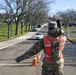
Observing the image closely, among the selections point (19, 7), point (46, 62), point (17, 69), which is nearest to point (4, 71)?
point (17, 69)

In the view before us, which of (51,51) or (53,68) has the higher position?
(51,51)

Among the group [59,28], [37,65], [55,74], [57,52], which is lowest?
[37,65]

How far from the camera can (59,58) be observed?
5.87m

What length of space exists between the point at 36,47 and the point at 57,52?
425 millimetres

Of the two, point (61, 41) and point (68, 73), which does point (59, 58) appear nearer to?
point (61, 41)

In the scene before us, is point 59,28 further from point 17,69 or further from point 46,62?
point 17,69

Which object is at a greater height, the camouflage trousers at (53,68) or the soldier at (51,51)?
the soldier at (51,51)

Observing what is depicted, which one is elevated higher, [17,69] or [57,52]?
[57,52]

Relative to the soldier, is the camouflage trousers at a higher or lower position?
lower

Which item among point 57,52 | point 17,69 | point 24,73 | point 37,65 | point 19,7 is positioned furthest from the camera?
point 19,7

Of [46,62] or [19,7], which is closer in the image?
[46,62]

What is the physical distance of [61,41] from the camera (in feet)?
19.4

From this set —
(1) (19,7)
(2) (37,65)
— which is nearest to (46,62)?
(2) (37,65)

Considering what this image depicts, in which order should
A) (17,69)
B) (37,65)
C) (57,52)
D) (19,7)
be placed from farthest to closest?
(19,7) → (37,65) → (17,69) → (57,52)
